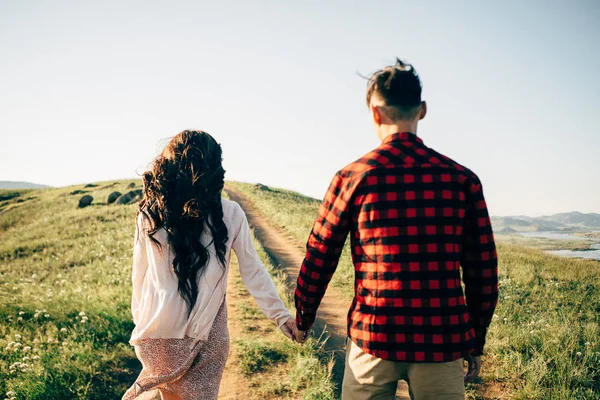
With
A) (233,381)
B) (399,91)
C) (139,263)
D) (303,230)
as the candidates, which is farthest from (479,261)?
(303,230)

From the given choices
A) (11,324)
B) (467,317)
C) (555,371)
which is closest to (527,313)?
(555,371)

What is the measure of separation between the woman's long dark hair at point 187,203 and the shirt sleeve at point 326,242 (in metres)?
0.66

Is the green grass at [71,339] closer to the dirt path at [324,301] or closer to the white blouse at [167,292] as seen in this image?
the white blouse at [167,292]

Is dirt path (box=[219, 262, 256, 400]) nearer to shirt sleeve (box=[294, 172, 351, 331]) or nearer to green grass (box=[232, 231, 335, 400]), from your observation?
green grass (box=[232, 231, 335, 400])

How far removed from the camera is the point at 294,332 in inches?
111

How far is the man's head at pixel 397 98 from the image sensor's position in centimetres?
210

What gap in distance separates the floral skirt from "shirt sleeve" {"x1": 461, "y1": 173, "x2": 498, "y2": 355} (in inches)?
63.9

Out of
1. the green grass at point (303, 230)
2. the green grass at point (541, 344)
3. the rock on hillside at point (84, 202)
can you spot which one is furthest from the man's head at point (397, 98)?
the rock on hillside at point (84, 202)

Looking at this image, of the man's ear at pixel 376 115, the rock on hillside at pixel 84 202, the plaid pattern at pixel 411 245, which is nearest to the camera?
the plaid pattern at pixel 411 245

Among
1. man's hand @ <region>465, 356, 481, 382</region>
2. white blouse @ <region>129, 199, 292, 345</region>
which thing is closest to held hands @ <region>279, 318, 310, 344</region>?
white blouse @ <region>129, 199, 292, 345</region>

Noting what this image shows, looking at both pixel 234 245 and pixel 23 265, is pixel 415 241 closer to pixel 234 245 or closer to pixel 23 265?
pixel 234 245

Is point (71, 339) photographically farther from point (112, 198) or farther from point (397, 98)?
point (112, 198)

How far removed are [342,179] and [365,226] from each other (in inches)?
11.6

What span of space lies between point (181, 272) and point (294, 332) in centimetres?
91
